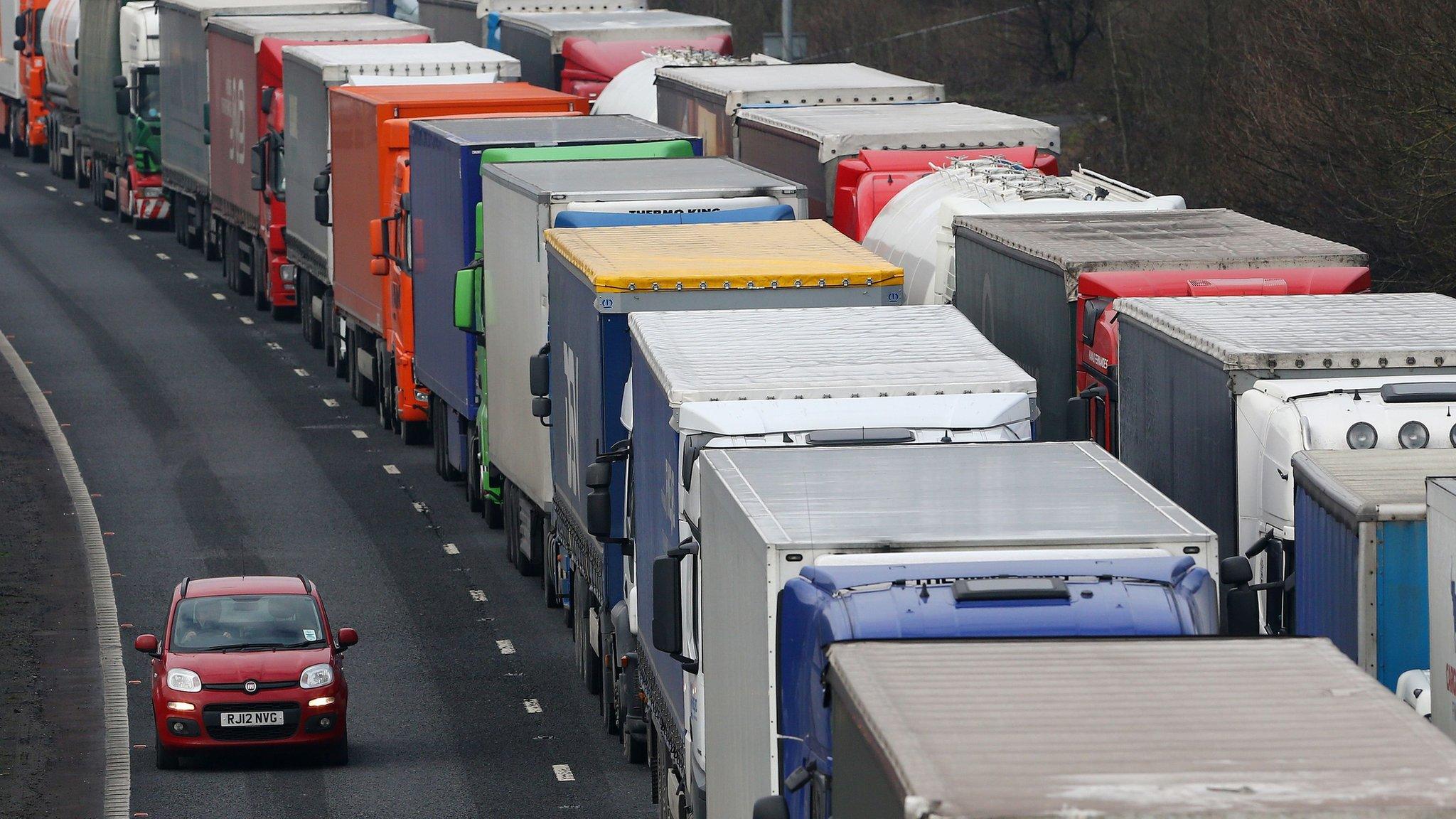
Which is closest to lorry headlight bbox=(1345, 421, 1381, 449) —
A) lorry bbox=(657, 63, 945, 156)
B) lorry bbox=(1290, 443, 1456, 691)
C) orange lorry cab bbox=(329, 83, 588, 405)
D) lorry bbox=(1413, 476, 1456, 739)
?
lorry bbox=(1290, 443, 1456, 691)

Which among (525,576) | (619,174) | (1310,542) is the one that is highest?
(619,174)

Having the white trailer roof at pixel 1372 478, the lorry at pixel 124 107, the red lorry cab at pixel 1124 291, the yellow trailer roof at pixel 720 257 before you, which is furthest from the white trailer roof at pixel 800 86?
the lorry at pixel 124 107

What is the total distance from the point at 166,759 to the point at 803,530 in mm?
9127

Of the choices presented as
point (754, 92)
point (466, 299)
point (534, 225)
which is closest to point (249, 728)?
point (534, 225)

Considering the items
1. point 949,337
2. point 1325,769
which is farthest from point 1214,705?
point 949,337

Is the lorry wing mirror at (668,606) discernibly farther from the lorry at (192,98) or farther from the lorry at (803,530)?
the lorry at (192,98)

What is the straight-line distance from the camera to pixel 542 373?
2016cm

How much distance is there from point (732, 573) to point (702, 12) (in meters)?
49.6

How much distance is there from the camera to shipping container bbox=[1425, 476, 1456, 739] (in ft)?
33.3

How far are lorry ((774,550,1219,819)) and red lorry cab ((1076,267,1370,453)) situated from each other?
5948mm

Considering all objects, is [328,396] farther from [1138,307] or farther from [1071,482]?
[1071,482]

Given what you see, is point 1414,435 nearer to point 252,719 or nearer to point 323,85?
point 252,719

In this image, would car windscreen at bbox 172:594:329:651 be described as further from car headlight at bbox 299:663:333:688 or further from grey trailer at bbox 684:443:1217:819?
grey trailer at bbox 684:443:1217:819

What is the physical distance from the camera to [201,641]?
18234 millimetres
